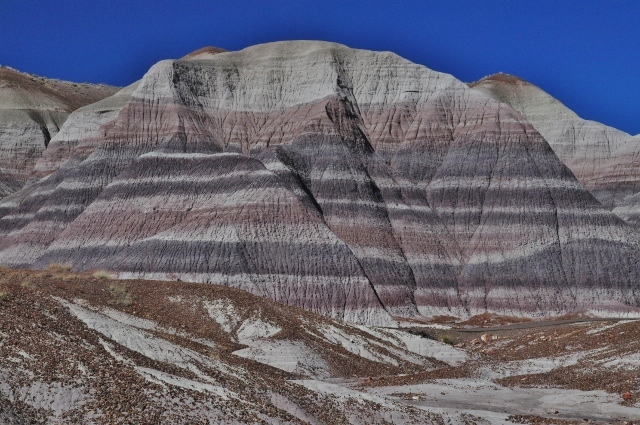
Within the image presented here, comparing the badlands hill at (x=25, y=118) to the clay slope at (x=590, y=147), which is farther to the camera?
the badlands hill at (x=25, y=118)

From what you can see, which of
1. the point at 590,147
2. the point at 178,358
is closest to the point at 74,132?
the point at 590,147

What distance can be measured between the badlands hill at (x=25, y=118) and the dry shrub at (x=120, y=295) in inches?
3429

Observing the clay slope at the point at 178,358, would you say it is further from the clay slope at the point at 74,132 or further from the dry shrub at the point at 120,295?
the clay slope at the point at 74,132

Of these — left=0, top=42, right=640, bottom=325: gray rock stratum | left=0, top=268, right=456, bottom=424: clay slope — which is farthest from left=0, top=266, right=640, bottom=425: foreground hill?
left=0, top=42, right=640, bottom=325: gray rock stratum

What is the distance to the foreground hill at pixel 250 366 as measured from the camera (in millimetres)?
20641

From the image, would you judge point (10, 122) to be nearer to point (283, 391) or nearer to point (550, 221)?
point (550, 221)

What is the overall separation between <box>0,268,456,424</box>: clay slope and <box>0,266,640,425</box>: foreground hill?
6 centimetres

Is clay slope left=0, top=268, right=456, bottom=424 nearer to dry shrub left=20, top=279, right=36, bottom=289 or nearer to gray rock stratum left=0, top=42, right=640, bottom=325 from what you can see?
dry shrub left=20, top=279, right=36, bottom=289

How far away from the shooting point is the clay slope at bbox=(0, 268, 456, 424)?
20.0 metres

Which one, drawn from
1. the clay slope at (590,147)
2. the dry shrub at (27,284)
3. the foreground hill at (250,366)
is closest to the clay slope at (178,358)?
the foreground hill at (250,366)

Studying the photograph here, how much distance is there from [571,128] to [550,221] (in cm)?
4020

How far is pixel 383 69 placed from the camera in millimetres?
108562

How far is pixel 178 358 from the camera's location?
28.1 meters

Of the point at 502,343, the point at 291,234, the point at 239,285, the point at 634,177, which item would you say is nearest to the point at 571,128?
the point at 634,177
